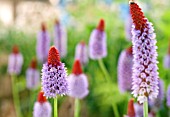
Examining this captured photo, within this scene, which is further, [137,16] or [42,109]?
[42,109]

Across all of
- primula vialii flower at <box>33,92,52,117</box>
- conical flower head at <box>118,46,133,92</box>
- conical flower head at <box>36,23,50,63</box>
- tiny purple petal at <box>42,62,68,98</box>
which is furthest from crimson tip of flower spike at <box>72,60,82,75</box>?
conical flower head at <box>36,23,50,63</box>

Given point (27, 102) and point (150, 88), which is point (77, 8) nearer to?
point (27, 102)

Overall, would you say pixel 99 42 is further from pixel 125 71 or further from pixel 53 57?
pixel 53 57

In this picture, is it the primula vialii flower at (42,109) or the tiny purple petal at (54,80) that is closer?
the tiny purple petal at (54,80)

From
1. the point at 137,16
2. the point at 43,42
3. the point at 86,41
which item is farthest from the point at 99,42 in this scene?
the point at 86,41

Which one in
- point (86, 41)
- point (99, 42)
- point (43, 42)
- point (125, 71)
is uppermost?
point (86, 41)

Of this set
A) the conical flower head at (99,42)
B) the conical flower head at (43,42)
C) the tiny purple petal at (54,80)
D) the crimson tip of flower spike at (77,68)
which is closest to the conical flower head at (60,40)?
the conical flower head at (43,42)

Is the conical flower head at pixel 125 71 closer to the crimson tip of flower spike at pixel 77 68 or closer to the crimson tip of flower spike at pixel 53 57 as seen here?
the crimson tip of flower spike at pixel 77 68
